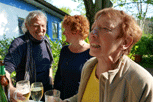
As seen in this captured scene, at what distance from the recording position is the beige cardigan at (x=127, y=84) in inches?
39.6

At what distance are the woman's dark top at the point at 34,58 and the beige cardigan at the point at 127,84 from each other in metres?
1.56

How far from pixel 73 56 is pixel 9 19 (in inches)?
268

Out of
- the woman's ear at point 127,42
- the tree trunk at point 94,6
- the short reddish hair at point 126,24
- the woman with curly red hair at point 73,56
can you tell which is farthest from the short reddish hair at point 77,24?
the tree trunk at point 94,6

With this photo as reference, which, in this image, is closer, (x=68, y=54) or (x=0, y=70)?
(x=0, y=70)

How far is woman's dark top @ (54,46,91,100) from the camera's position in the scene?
2.30m

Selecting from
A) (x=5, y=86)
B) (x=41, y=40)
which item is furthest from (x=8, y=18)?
(x=5, y=86)

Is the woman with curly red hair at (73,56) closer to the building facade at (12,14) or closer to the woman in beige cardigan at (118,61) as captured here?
the woman in beige cardigan at (118,61)

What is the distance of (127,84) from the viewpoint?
1.08 metres

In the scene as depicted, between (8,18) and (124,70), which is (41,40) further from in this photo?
(8,18)

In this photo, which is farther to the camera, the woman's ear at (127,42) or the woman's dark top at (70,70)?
the woman's dark top at (70,70)

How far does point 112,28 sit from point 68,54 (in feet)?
4.65

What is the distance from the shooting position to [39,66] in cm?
238

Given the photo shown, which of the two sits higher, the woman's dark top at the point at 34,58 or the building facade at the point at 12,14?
the building facade at the point at 12,14

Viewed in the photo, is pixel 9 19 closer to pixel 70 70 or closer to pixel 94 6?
pixel 94 6
